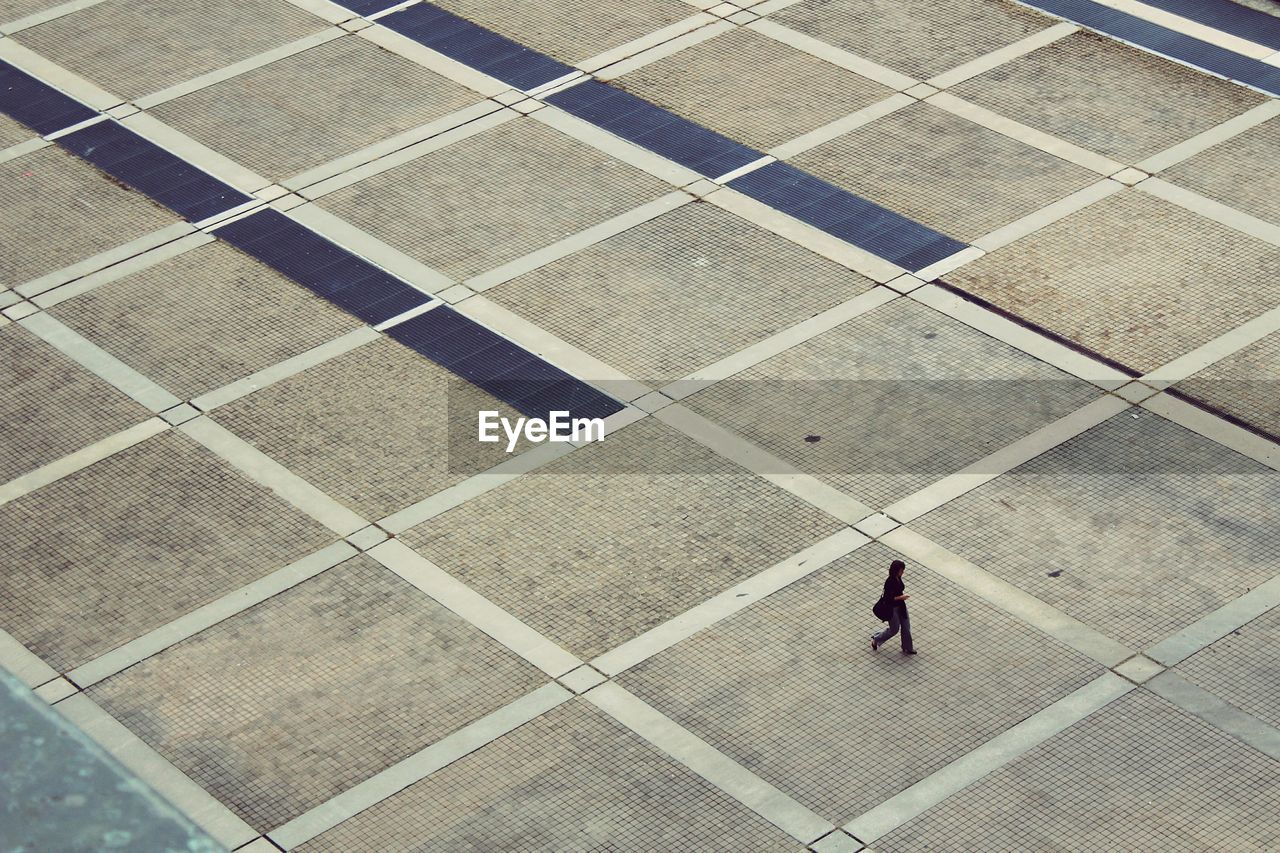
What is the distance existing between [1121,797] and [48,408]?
36.4ft

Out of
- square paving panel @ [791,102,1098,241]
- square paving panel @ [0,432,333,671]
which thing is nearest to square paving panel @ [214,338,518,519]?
square paving panel @ [0,432,333,671]

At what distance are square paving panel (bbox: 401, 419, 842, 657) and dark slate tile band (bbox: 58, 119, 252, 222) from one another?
6.54 metres

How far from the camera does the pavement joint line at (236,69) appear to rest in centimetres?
2542

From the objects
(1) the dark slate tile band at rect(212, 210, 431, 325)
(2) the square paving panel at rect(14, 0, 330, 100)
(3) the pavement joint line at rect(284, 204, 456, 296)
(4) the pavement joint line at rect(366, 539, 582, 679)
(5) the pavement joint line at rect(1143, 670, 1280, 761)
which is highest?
(2) the square paving panel at rect(14, 0, 330, 100)

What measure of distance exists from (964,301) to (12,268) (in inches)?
410

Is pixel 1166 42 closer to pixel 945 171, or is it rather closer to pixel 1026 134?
pixel 1026 134

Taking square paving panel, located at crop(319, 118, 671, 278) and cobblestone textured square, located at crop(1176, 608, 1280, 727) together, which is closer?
cobblestone textured square, located at crop(1176, 608, 1280, 727)

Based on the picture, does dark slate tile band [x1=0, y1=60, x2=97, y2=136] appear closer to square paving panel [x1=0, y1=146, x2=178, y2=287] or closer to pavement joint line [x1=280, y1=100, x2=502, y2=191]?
square paving panel [x1=0, y1=146, x2=178, y2=287]

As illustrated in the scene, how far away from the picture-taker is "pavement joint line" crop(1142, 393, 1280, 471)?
19.0 meters

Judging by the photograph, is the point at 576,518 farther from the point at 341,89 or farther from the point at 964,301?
the point at 341,89

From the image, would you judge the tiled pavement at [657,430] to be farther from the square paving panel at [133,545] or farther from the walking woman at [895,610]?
the walking woman at [895,610]

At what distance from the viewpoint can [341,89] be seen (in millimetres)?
25391

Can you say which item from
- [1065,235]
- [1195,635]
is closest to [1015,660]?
[1195,635]

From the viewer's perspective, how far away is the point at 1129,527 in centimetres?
1819
